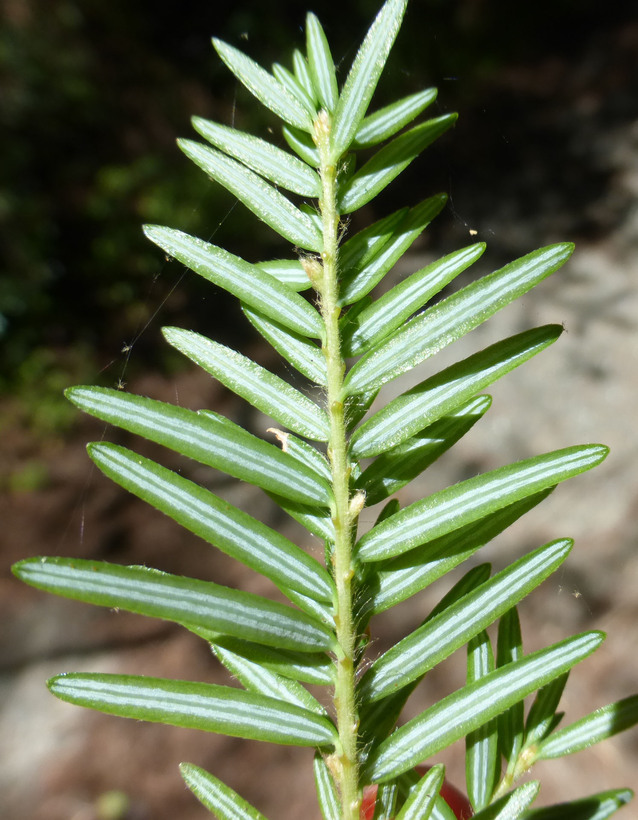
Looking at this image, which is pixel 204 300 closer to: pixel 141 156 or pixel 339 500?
pixel 141 156

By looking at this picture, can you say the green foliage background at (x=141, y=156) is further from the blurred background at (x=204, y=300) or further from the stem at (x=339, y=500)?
the stem at (x=339, y=500)

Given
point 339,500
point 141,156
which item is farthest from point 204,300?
point 339,500

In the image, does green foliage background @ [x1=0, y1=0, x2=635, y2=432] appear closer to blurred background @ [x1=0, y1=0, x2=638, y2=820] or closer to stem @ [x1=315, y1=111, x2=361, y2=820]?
blurred background @ [x1=0, y1=0, x2=638, y2=820]

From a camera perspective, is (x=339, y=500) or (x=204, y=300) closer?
(x=339, y=500)

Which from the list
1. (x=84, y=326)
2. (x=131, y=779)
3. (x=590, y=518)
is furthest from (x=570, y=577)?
(x=84, y=326)

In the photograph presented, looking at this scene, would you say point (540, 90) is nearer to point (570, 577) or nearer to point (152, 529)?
point (570, 577)

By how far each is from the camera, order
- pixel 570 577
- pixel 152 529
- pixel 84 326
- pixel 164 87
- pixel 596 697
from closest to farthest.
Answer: pixel 596 697, pixel 570 577, pixel 152 529, pixel 84 326, pixel 164 87

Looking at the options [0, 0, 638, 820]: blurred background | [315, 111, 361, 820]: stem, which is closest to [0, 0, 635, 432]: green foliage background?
[0, 0, 638, 820]: blurred background
